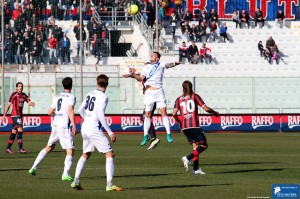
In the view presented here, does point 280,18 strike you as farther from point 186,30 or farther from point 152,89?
point 152,89

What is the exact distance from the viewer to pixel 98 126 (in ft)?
57.8

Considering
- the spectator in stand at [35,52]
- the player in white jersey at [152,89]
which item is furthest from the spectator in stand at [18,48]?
the player in white jersey at [152,89]

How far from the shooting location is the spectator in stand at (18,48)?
48.3 metres

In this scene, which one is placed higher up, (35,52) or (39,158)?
(35,52)

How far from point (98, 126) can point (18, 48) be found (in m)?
31.5

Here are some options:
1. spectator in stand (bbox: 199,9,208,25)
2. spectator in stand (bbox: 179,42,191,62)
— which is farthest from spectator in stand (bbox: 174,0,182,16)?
spectator in stand (bbox: 179,42,191,62)

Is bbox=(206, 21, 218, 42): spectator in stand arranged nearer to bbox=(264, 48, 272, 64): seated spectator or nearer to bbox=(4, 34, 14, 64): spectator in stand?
bbox=(264, 48, 272, 64): seated spectator

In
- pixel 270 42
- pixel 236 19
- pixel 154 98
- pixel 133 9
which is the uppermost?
pixel 133 9

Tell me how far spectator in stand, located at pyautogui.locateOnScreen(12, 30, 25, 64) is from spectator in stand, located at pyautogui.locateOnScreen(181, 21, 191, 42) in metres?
10.6

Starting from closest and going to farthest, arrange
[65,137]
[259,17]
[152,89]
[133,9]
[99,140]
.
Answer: [99,140] < [65,137] < [152,89] < [133,9] < [259,17]

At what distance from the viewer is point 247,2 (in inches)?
2329

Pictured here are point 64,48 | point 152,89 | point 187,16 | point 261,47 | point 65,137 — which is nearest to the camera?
point 65,137

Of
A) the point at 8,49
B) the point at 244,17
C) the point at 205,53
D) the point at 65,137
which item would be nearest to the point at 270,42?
the point at 244,17

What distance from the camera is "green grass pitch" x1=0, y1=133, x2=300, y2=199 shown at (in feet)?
56.7
